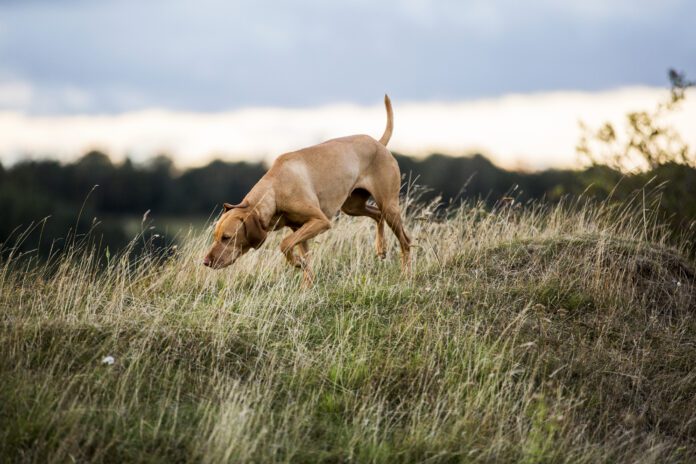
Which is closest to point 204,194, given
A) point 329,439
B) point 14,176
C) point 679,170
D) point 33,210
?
point 33,210

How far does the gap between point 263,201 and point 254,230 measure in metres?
0.29

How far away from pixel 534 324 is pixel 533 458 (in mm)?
1981

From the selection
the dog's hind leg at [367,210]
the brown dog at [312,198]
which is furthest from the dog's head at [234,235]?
the dog's hind leg at [367,210]

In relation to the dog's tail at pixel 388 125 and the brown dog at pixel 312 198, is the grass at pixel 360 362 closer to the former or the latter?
the brown dog at pixel 312 198

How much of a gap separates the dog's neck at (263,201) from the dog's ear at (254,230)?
4 centimetres

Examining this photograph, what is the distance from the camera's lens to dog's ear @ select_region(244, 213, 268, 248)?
6211 millimetres

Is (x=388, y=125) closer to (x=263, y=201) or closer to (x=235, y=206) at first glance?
(x=263, y=201)

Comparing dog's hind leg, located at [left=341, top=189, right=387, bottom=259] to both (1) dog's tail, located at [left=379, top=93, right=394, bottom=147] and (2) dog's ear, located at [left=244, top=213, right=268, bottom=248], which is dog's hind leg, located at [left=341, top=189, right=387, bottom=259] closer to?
(1) dog's tail, located at [left=379, top=93, right=394, bottom=147]

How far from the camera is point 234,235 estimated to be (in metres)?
6.09

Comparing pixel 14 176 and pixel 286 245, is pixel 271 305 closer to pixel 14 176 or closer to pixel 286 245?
pixel 286 245

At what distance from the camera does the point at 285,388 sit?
4566 mm

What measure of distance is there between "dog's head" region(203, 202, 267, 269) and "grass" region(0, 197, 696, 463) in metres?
0.33

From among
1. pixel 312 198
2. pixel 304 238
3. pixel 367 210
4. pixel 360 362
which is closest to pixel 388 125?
pixel 367 210

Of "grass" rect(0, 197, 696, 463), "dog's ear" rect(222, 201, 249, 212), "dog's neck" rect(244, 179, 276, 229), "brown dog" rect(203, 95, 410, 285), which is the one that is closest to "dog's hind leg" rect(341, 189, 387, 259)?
"brown dog" rect(203, 95, 410, 285)
